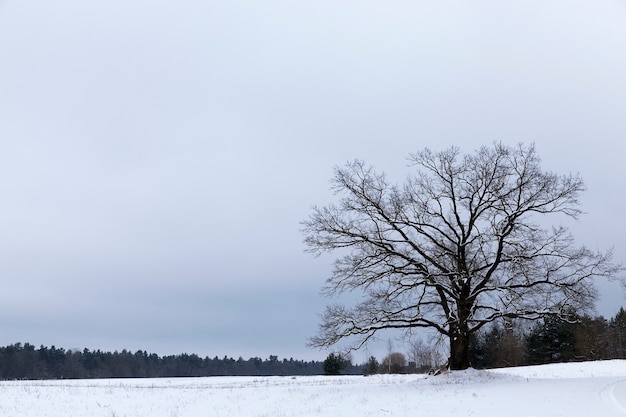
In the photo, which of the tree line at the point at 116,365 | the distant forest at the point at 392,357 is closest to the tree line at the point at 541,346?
the distant forest at the point at 392,357

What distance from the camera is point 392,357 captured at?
4038 inches

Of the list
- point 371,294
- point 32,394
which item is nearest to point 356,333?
point 371,294

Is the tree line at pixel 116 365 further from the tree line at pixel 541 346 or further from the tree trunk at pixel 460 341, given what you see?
the tree trunk at pixel 460 341

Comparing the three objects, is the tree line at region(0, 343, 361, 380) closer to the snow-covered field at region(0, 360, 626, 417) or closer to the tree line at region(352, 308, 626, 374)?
the tree line at region(352, 308, 626, 374)

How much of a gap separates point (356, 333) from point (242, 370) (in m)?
126

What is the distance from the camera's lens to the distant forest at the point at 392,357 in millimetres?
57625

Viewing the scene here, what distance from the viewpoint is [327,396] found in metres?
21.1

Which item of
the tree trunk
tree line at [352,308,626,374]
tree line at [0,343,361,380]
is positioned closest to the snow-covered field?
the tree trunk

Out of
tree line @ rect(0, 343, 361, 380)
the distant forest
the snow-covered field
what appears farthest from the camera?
tree line @ rect(0, 343, 361, 380)

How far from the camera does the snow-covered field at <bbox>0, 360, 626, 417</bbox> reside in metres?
16.2

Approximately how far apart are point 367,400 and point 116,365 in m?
114

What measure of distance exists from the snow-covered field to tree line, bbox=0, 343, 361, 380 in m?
59.7

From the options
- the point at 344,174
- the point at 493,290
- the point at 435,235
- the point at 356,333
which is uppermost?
the point at 344,174

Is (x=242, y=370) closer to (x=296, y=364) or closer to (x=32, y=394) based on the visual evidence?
(x=296, y=364)
